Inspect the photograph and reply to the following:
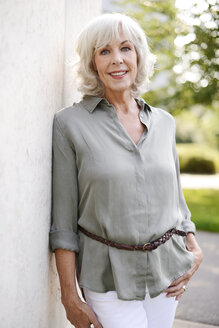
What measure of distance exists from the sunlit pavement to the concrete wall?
12429 millimetres

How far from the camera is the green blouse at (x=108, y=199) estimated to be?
7.00ft

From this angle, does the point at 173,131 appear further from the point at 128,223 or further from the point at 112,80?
the point at 128,223

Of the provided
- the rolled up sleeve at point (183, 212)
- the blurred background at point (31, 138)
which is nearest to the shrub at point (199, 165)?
the blurred background at point (31, 138)

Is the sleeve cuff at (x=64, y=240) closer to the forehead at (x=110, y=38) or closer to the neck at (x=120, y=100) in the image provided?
the neck at (x=120, y=100)

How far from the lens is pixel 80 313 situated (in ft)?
7.13

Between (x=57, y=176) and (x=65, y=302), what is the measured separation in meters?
0.60

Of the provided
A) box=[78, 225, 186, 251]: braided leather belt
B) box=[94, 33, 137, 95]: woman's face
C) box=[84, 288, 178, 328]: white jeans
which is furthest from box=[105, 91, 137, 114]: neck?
box=[84, 288, 178, 328]: white jeans

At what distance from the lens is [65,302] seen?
2189mm

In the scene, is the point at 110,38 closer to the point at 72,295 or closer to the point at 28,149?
the point at 28,149

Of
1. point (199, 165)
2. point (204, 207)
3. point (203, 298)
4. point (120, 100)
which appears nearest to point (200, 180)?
point (199, 165)

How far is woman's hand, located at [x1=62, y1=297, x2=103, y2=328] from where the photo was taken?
2.17 metres

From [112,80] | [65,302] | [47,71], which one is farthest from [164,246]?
[47,71]

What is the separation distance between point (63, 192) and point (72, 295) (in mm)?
488

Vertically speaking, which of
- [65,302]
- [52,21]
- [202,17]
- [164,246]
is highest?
[202,17]
